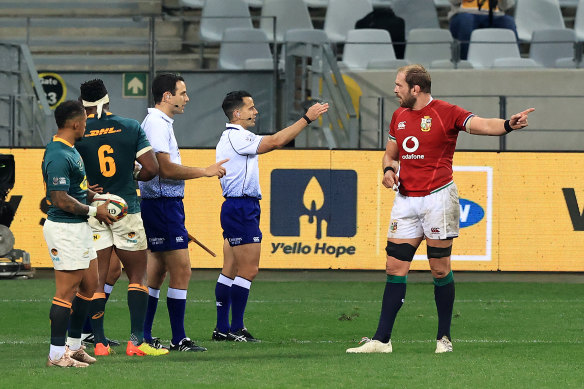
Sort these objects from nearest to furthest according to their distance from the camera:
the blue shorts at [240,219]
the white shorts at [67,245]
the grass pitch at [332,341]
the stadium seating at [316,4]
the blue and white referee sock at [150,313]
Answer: the grass pitch at [332,341] < the white shorts at [67,245] < the blue and white referee sock at [150,313] < the blue shorts at [240,219] < the stadium seating at [316,4]

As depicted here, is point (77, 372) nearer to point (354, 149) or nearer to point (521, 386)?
point (521, 386)

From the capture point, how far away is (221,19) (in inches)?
863

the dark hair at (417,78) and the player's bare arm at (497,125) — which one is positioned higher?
the dark hair at (417,78)

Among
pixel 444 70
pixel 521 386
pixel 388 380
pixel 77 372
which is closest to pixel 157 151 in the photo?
pixel 77 372

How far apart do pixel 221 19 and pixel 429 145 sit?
14.1 meters

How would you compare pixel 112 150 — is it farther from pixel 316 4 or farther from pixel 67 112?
pixel 316 4

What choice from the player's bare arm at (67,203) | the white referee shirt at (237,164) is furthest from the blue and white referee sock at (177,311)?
the player's bare arm at (67,203)

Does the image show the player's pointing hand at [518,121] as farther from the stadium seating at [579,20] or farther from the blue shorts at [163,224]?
the stadium seating at [579,20]

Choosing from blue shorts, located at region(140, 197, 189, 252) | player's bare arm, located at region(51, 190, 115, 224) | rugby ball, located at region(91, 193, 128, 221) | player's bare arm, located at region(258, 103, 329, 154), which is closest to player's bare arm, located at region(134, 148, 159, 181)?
rugby ball, located at region(91, 193, 128, 221)

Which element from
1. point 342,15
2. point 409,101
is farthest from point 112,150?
point 342,15

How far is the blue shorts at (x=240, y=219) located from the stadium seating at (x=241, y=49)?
11067mm

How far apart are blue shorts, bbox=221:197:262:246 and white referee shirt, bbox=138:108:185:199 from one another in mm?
1099

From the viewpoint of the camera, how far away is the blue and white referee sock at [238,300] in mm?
9789

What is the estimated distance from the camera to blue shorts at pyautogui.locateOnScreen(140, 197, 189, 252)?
28.2 feet
